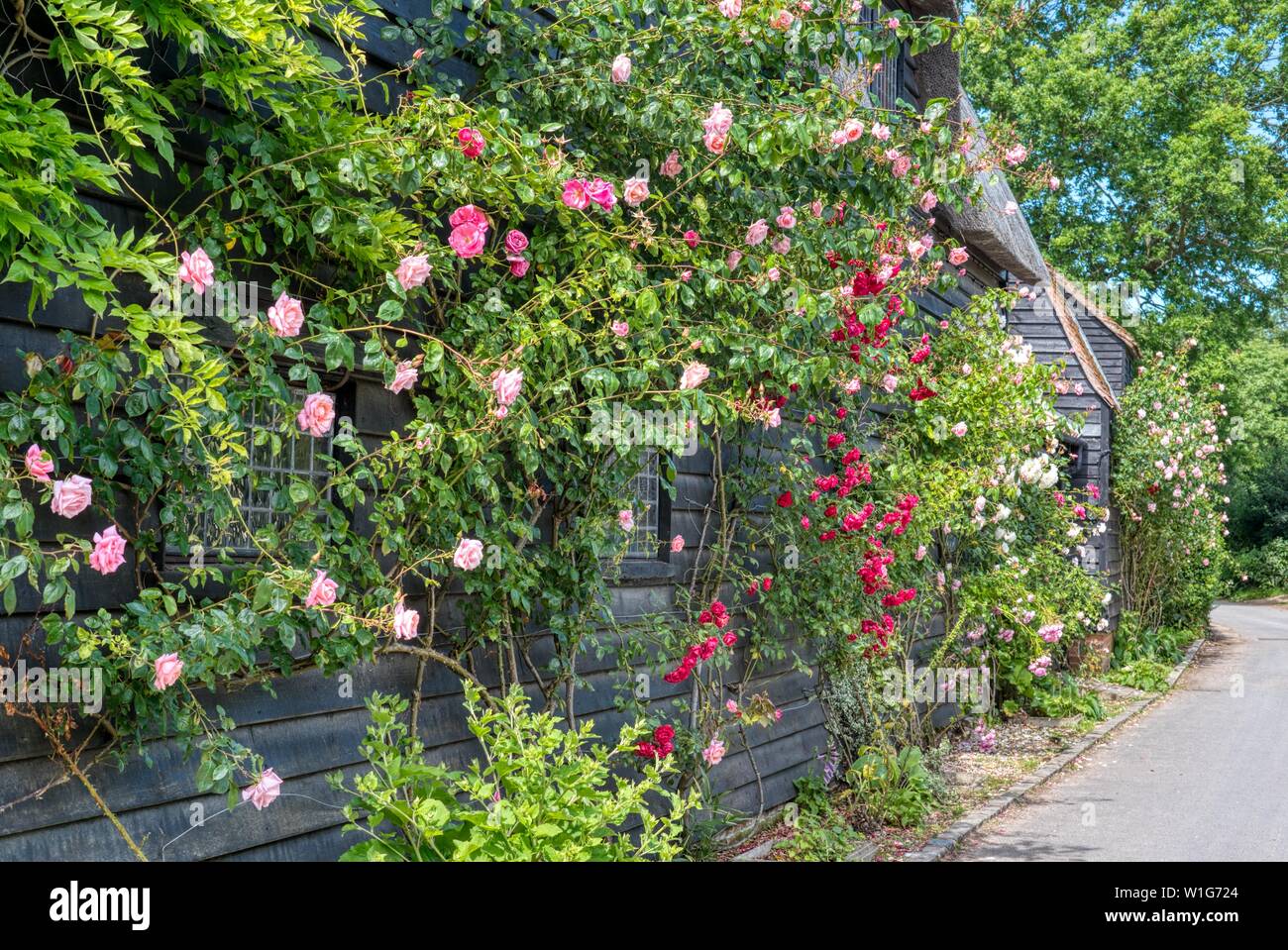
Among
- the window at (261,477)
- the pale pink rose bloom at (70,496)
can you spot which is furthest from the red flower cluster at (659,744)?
the pale pink rose bloom at (70,496)

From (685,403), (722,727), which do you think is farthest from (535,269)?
(722,727)

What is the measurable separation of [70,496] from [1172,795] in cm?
785

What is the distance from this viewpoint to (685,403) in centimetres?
417

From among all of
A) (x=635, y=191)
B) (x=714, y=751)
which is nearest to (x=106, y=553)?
(x=635, y=191)

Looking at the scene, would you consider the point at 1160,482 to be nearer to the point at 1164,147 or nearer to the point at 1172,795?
the point at 1172,795

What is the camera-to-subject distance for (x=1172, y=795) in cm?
828

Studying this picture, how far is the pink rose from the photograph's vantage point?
11.9 ft

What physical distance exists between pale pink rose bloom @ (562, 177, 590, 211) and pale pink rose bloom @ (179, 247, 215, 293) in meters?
1.36

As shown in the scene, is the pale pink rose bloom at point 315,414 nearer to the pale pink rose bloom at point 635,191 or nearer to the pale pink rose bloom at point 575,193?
the pale pink rose bloom at point 575,193

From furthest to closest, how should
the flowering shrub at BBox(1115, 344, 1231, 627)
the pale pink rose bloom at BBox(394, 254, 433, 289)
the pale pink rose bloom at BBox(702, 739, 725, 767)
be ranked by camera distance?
1. the flowering shrub at BBox(1115, 344, 1231, 627)
2. the pale pink rose bloom at BBox(702, 739, 725, 767)
3. the pale pink rose bloom at BBox(394, 254, 433, 289)

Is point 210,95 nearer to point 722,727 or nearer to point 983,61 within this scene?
point 722,727

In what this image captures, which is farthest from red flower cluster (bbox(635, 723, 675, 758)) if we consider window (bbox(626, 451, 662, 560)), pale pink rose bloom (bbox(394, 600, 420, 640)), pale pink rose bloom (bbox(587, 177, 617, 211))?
pale pink rose bloom (bbox(587, 177, 617, 211))

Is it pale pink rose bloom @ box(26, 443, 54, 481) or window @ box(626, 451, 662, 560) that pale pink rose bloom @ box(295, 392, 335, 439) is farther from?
window @ box(626, 451, 662, 560)
